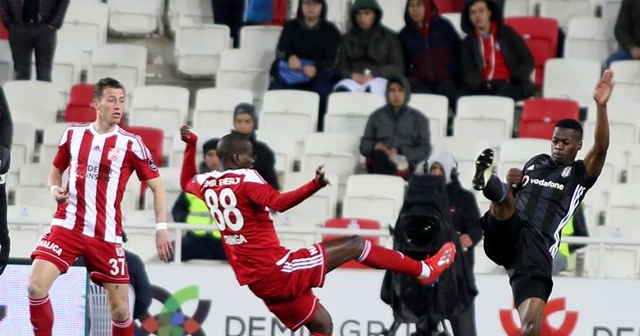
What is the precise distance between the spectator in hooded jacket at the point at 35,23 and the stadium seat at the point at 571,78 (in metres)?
4.58

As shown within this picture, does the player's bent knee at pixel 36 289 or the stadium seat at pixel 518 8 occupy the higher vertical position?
the stadium seat at pixel 518 8

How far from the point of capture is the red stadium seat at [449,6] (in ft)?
59.7

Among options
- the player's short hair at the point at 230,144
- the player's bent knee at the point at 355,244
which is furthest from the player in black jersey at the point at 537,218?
the player's short hair at the point at 230,144

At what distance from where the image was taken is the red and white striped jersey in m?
11.4

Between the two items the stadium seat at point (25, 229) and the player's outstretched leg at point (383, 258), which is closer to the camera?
the player's outstretched leg at point (383, 258)

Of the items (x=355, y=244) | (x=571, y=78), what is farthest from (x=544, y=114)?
(x=355, y=244)

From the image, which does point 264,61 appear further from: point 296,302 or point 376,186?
point 296,302

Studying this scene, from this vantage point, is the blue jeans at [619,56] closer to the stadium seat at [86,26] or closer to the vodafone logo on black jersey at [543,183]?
the stadium seat at [86,26]

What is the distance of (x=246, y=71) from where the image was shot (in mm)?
17219

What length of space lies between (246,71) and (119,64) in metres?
1.21

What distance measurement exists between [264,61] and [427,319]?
17.4ft

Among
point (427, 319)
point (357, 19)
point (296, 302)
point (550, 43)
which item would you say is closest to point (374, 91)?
point (357, 19)

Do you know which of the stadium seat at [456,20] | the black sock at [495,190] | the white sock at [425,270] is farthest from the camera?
the stadium seat at [456,20]

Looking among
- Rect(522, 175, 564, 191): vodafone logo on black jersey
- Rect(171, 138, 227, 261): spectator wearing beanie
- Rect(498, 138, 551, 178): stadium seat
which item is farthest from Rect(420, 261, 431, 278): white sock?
Rect(498, 138, 551, 178): stadium seat
